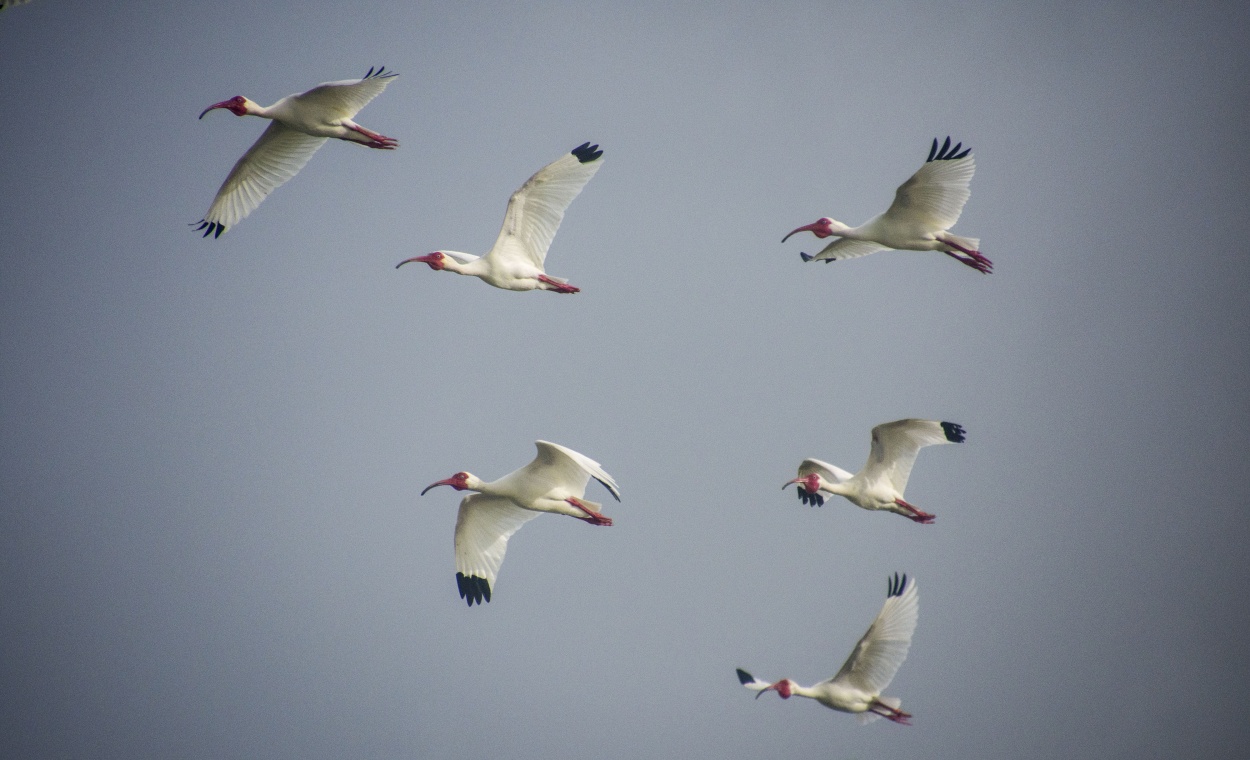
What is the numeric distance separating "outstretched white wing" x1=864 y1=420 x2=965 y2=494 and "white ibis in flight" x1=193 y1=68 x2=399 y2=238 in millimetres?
7013

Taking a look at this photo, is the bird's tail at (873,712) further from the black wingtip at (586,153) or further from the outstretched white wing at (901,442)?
the black wingtip at (586,153)

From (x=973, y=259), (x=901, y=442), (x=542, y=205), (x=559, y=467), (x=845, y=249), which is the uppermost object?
(x=845, y=249)

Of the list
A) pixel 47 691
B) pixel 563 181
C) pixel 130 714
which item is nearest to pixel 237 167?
pixel 563 181

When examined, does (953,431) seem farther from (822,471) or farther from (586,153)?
(586,153)

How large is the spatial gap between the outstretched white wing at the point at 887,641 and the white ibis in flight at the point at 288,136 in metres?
8.02

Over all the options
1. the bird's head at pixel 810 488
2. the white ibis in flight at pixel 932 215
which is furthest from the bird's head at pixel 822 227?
the bird's head at pixel 810 488

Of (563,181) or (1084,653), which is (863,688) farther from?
(1084,653)

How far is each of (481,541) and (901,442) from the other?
5.49 m

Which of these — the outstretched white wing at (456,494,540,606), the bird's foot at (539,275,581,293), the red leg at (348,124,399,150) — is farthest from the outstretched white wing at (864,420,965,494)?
the red leg at (348,124,399,150)

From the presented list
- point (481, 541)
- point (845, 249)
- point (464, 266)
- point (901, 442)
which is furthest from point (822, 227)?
point (481, 541)

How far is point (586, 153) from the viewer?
15445 millimetres

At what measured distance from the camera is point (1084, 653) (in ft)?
178

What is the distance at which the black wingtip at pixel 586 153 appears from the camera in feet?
50.4

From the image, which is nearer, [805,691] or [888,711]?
[888,711]
